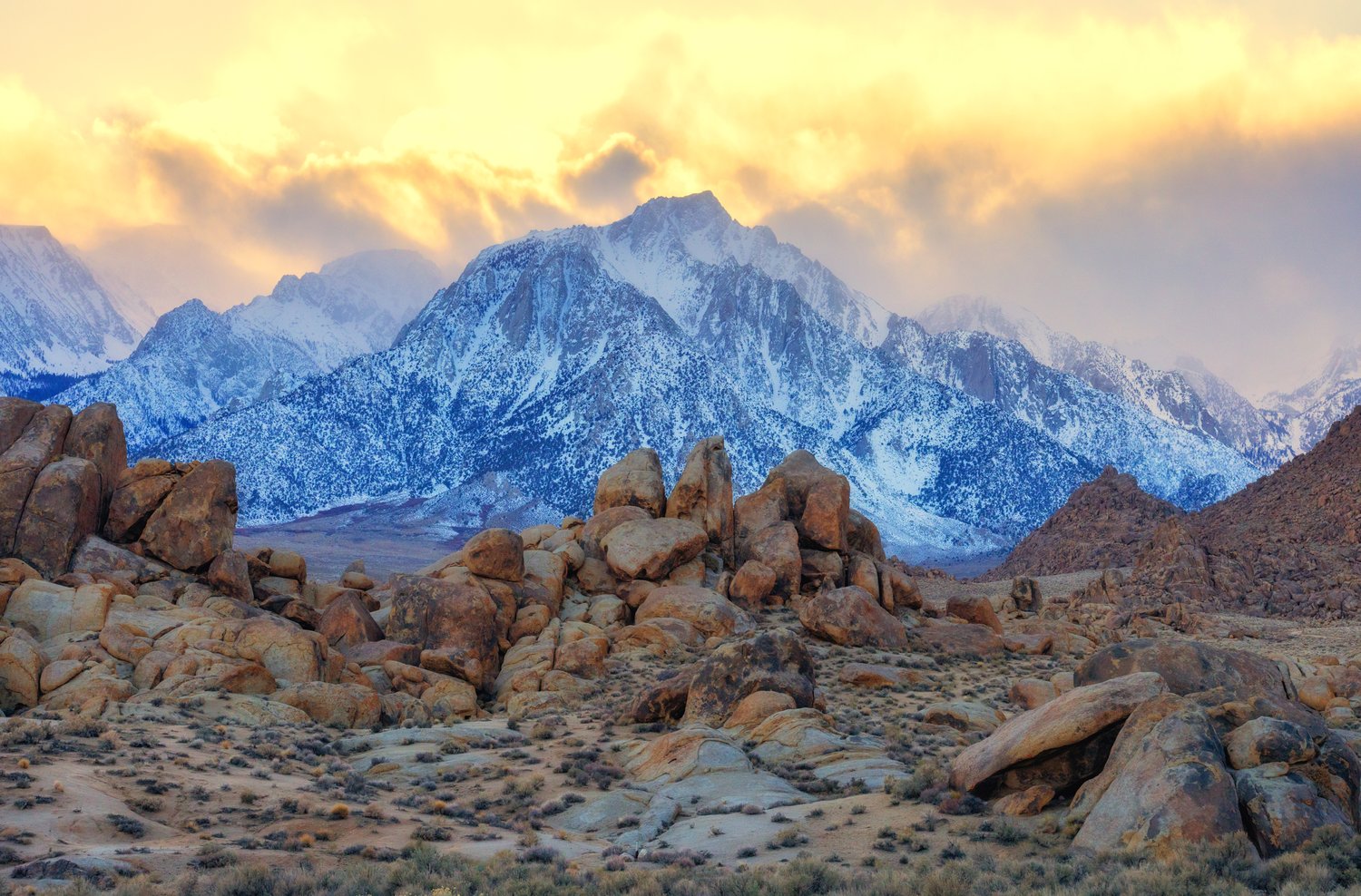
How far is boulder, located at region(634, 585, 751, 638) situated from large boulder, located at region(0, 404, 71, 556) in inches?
1149

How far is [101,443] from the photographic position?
4684 cm

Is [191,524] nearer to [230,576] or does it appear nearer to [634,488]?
[230,576]

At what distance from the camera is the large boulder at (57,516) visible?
41.8 metres

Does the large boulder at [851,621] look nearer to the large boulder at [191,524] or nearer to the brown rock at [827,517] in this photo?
the brown rock at [827,517]

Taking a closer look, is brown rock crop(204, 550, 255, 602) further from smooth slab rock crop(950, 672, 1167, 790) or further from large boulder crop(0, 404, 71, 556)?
smooth slab rock crop(950, 672, 1167, 790)

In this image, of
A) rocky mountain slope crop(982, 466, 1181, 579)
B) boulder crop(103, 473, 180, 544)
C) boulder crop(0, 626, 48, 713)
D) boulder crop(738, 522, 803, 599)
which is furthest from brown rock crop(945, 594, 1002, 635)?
rocky mountain slope crop(982, 466, 1181, 579)

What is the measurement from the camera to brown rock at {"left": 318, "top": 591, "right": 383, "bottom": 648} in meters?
43.8

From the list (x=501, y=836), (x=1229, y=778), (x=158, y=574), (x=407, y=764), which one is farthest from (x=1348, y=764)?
(x=158, y=574)

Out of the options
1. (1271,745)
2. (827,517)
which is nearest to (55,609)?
(1271,745)

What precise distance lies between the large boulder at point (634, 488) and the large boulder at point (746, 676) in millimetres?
27351

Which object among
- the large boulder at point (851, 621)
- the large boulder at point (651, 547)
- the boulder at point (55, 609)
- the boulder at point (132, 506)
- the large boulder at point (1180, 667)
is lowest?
the large boulder at point (1180, 667)

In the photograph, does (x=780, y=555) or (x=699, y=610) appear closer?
(x=699, y=610)

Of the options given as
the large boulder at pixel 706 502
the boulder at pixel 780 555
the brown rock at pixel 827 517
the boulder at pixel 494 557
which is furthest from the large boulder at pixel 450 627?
the brown rock at pixel 827 517

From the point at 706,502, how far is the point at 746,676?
28234 mm
